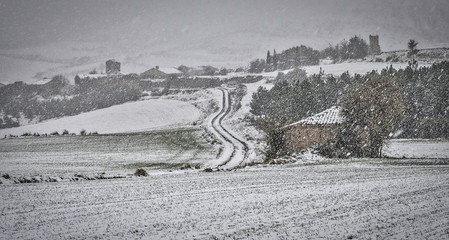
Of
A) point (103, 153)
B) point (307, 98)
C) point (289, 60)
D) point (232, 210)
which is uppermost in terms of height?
point (289, 60)

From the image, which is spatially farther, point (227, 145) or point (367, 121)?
point (227, 145)

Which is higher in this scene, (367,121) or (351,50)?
(351,50)

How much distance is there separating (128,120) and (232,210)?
9462cm

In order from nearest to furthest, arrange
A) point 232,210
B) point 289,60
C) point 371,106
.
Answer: point 232,210 < point 371,106 < point 289,60

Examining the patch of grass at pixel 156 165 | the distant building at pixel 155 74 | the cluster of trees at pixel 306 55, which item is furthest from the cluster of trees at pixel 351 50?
the patch of grass at pixel 156 165

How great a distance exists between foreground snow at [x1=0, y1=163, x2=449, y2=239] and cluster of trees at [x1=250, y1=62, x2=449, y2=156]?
68.2 ft

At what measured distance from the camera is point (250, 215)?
35.1ft

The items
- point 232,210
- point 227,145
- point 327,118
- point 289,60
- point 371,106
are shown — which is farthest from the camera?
point 289,60

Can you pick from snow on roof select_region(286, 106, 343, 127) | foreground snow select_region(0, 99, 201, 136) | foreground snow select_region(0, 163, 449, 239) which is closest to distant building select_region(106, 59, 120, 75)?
foreground snow select_region(0, 99, 201, 136)

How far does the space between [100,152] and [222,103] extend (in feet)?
235

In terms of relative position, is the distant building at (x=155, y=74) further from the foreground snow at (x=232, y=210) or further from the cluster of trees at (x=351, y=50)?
the foreground snow at (x=232, y=210)

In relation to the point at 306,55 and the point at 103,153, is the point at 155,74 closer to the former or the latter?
the point at 306,55

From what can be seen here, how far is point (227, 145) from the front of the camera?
55219 mm

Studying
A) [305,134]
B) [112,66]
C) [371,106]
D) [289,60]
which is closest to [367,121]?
[371,106]
